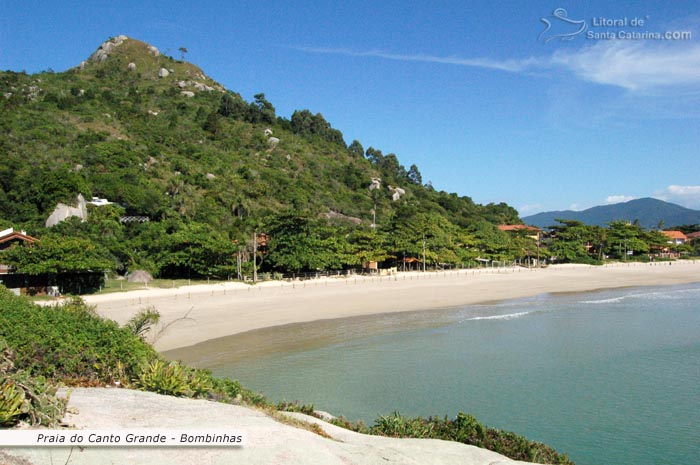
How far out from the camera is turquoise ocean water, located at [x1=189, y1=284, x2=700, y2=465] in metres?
14.8

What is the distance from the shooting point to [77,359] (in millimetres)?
10555

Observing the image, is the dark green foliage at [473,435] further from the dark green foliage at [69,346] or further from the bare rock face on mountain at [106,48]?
the bare rock face on mountain at [106,48]

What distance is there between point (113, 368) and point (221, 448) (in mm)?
4971

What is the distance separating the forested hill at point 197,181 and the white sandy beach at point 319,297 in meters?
4.12

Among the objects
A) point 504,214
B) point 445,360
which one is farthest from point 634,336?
point 504,214

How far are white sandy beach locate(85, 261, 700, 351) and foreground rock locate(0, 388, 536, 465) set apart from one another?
7462 millimetres

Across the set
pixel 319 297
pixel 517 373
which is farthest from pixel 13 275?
pixel 517 373

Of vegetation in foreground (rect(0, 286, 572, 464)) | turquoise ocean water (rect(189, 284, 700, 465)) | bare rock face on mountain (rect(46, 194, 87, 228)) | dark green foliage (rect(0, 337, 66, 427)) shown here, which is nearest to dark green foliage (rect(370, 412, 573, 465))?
vegetation in foreground (rect(0, 286, 572, 464))

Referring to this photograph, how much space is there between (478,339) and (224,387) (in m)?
17.0

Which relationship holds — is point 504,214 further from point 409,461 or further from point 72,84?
point 409,461

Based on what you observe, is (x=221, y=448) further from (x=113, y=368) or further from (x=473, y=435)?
(x=473, y=435)

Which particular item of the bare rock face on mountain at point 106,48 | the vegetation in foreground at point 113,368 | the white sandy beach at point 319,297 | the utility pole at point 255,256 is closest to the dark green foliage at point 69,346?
the vegetation in foreground at point 113,368

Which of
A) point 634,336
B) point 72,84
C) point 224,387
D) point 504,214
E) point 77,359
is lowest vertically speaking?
point 634,336

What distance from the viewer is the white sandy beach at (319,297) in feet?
90.1
